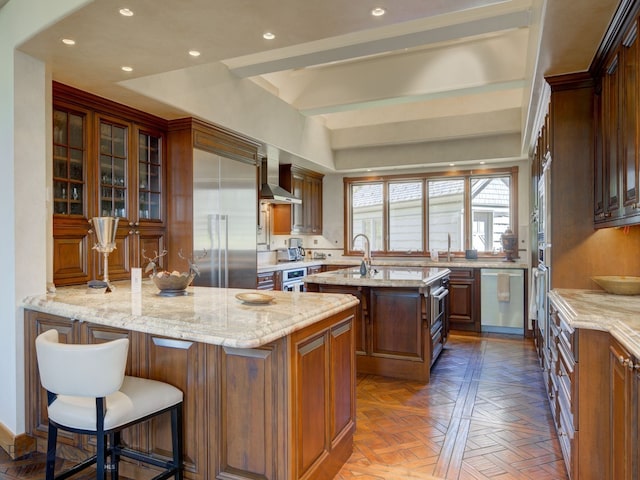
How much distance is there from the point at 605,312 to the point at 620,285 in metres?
0.65

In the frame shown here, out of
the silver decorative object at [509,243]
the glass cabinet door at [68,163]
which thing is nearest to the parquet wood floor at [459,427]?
the silver decorative object at [509,243]

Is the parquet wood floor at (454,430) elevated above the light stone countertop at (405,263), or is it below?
below

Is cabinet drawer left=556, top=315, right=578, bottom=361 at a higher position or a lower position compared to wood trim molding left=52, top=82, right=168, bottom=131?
lower

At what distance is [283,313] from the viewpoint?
200 cm

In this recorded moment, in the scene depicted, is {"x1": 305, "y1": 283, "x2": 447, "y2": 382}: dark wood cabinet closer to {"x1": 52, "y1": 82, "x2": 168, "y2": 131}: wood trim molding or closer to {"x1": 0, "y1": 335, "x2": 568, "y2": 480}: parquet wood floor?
{"x1": 0, "y1": 335, "x2": 568, "y2": 480}: parquet wood floor

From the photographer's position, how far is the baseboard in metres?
2.59

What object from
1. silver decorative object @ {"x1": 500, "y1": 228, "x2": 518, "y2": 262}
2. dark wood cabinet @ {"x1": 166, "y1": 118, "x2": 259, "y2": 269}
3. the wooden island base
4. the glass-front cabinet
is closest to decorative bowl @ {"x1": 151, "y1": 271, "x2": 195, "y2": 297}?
the wooden island base

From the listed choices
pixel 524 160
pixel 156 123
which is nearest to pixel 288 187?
pixel 156 123

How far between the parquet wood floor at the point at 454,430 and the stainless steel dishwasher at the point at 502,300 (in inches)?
60.9

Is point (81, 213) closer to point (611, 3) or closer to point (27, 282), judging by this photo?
point (27, 282)

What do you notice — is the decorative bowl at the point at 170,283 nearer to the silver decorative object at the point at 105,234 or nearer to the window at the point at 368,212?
the silver decorative object at the point at 105,234

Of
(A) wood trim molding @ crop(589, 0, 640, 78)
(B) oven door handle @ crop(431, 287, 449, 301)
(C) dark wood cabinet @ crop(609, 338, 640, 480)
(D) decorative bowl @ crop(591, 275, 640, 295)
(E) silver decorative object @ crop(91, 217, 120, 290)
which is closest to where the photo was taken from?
(C) dark wood cabinet @ crop(609, 338, 640, 480)

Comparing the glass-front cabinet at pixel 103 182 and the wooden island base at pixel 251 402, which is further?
the glass-front cabinet at pixel 103 182

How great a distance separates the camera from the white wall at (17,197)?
260cm
